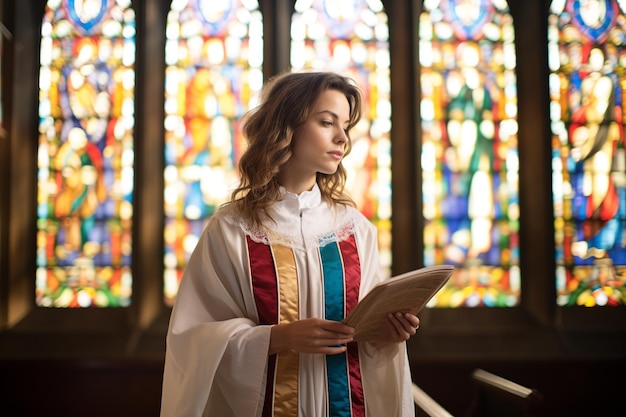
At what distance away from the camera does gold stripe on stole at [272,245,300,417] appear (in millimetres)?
1560

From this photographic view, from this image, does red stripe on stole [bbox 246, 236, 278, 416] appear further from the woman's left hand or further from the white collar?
the woman's left hand

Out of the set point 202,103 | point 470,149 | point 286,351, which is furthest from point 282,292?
point 470,149

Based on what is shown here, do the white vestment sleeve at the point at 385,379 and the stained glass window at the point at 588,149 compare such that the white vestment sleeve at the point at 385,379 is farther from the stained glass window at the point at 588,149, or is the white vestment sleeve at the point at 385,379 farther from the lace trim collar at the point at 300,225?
the stained glass window at the point at 588,149

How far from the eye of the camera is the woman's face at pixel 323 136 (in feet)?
5.38

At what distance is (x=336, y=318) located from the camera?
5.32 feet

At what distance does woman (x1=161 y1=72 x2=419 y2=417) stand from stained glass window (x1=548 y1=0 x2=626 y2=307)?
10.3 feet

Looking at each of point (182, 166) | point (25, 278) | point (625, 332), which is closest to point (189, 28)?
point (182, 166)

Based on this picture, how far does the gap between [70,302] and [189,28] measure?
2185 millimetres

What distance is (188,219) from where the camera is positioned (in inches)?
171

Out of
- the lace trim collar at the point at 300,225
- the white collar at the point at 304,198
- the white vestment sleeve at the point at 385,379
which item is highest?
the white collar at the point at 304,198

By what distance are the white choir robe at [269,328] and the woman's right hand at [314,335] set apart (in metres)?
0.06

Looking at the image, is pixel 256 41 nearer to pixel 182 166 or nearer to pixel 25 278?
pixel 182 166

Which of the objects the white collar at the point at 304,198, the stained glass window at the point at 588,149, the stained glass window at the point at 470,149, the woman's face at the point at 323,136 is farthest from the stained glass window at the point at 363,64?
the woman's face at the point at 323,136

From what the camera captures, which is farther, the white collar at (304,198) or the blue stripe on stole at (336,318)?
the white collar at (304,198)
